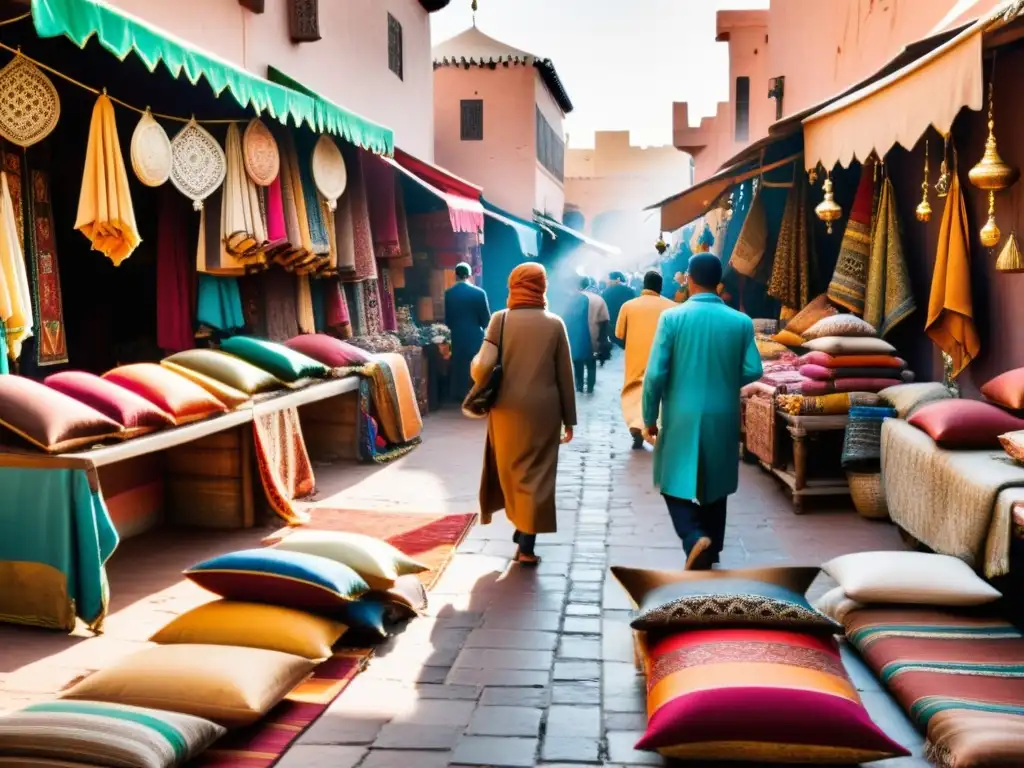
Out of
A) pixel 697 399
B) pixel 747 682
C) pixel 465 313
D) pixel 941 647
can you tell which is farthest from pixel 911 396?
pixel 465 313

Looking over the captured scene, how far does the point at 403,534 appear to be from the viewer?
665cm

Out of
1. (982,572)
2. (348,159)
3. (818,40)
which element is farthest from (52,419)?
(818,40)

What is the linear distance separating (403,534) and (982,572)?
3.45m

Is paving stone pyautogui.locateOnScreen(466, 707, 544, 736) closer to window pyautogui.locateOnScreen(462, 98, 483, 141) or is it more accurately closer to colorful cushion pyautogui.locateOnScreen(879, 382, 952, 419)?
colorful cushion pyautogui.locateOnScreen(879, 382, 952, 419)

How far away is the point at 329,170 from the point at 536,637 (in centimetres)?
521

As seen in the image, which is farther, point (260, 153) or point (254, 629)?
point (260, 153)

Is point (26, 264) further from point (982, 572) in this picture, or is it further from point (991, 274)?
point (991, 274)

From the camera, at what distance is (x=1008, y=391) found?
525cm

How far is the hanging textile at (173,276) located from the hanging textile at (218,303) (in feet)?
0.28

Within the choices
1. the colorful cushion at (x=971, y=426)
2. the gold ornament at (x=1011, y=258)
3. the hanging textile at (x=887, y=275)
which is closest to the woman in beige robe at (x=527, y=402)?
the colorful cushion at (x=971, y=426)

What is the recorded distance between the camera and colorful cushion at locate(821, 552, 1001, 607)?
173 inches

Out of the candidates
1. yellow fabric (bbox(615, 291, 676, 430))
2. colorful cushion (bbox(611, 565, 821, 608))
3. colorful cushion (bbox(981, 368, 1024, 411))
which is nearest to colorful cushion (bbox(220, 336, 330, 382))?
yellow fabric (bbox(615, 291, 676, 430))

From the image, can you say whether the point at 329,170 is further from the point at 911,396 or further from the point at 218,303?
the point at 911,396

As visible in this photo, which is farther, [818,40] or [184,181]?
[818,40]
